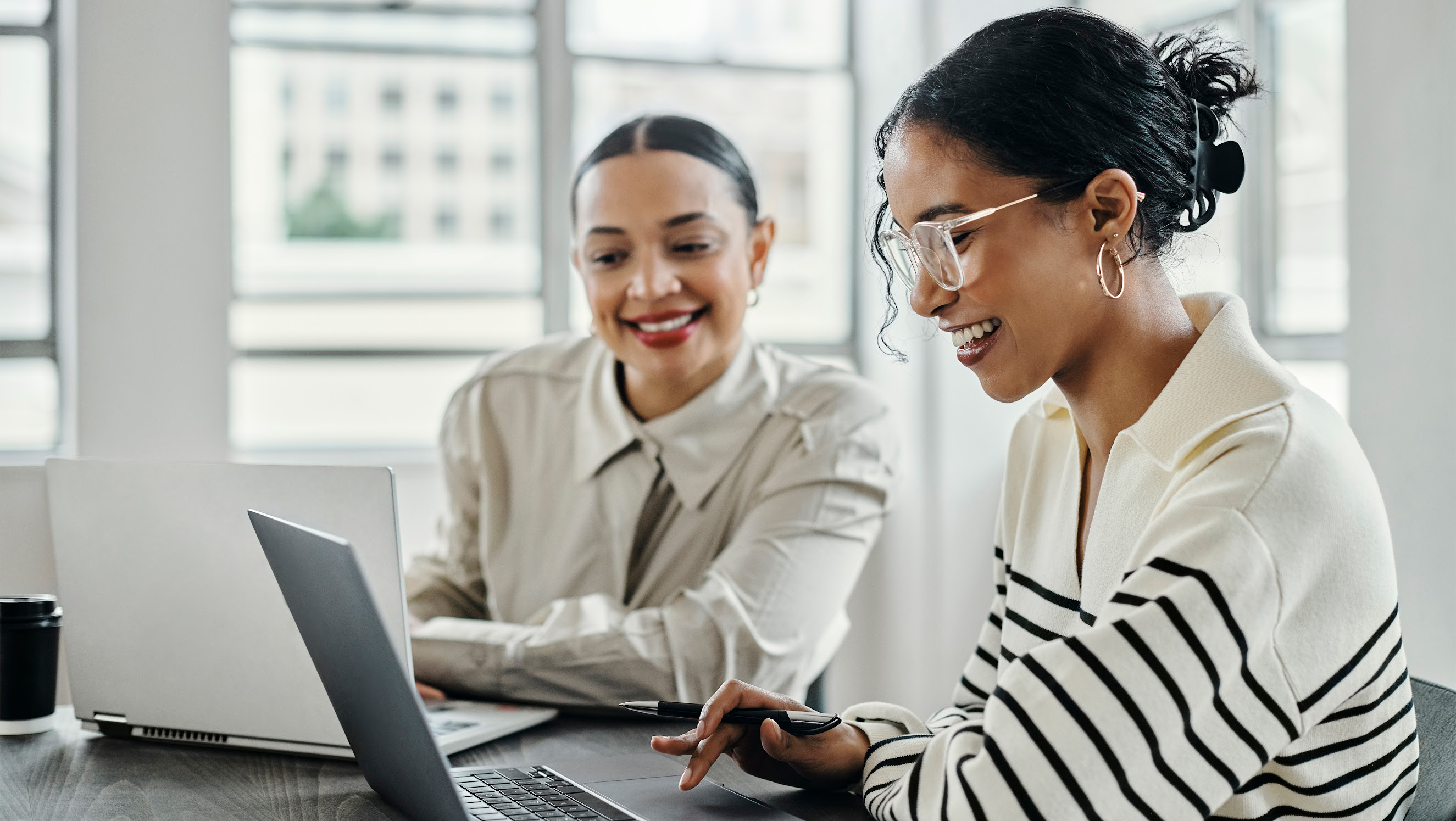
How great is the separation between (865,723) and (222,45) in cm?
254

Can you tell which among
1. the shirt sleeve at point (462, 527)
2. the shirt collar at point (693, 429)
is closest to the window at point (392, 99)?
the shirt sleeve at point (462, 527)

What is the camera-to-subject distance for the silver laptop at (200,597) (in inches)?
47.7

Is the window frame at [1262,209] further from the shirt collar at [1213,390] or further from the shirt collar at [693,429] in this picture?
the shirt collar at [1213,390]

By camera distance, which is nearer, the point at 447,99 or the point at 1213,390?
the point at 1213,390

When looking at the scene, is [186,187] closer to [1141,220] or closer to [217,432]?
[217,432]

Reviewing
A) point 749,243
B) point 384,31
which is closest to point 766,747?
point 749,243

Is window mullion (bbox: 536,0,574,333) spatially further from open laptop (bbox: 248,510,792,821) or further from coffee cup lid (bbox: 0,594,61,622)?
open laptop (bbox: 248,510,792,821)

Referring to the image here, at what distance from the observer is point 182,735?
1351 mm

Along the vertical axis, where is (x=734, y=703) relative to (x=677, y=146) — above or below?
below

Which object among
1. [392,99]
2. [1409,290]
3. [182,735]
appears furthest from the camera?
[392,99]

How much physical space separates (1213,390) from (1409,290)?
1159mm

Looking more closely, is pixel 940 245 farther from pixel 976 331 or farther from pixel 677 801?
pixel 677 801

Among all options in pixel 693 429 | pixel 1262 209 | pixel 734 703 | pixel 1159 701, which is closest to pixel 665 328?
pixel 693 429

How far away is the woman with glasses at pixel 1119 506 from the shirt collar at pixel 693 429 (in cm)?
70
